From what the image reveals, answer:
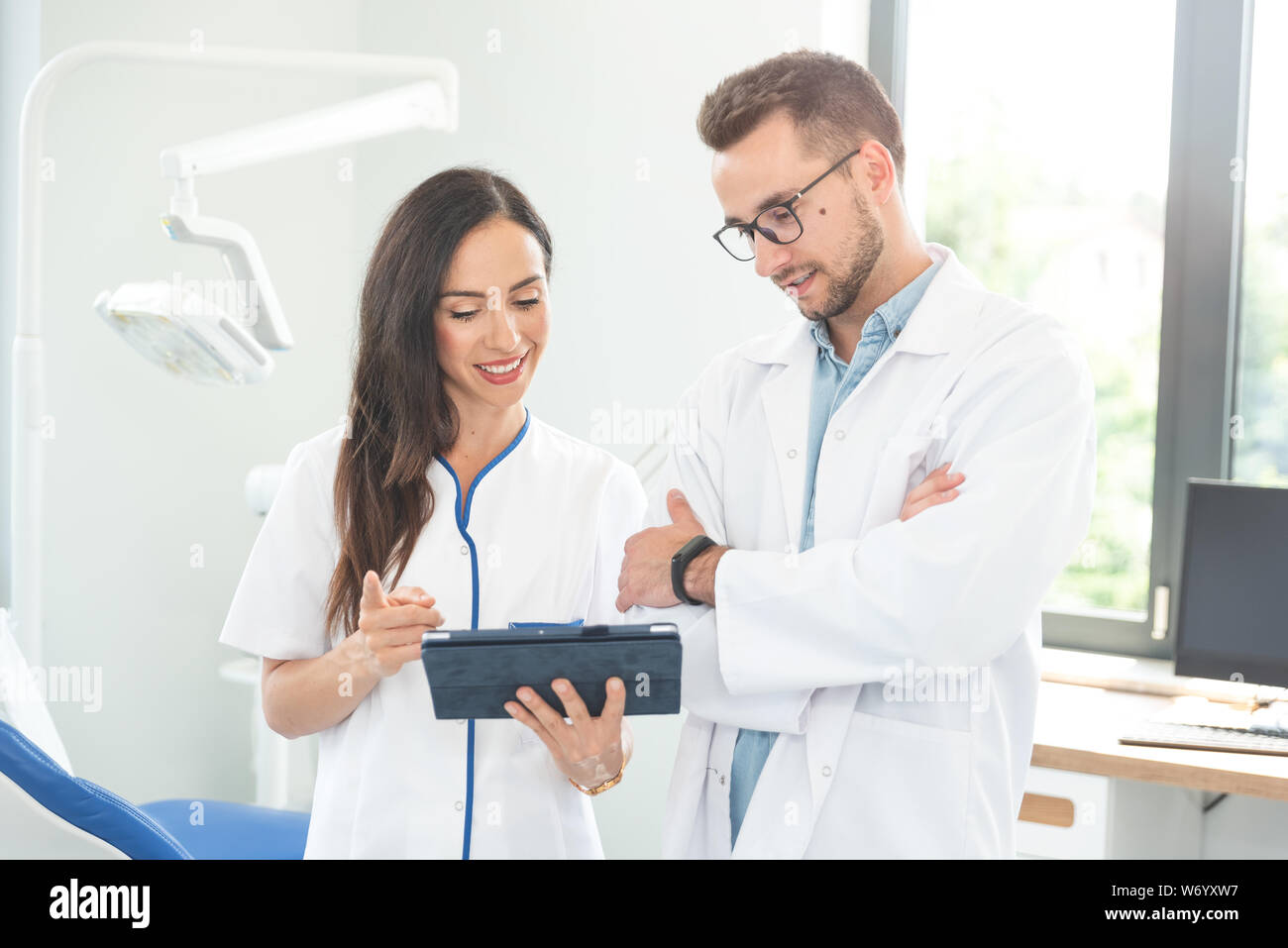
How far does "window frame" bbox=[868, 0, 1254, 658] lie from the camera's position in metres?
2.40

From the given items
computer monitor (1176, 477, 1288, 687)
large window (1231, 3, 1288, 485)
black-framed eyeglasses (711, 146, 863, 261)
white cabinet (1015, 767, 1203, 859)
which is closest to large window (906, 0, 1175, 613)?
large window (1231, 3, 1288, 485)

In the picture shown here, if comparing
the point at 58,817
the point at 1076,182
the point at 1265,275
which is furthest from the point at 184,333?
the point at 1265,275

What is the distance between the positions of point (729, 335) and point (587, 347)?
1.24ft

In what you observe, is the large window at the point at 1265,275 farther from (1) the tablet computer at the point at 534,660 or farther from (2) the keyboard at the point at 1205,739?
(1) the tablet computer at the point at 534,660

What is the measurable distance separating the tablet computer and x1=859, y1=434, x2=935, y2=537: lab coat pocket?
10.7 inches

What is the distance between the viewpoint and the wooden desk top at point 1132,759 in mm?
1756

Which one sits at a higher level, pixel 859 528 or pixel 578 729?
pixel 859 528

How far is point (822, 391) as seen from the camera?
1.39 m

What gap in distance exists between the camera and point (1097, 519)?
103 inches

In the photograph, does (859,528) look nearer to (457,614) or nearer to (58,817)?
(457,614)

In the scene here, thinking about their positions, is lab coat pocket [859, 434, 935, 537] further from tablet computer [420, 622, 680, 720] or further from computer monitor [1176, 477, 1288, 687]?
computer monitor [1176, 477, 1288, 687]

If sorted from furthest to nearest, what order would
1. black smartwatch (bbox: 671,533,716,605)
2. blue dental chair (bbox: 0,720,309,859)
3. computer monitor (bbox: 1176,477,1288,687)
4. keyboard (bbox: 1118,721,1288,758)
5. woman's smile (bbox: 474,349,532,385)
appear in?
computer monitor (bbox: 1176,477,1288,687) < keyboard (bbox: 1118,721,1288,758) < woman's smile (bbox: 474,349,532,385) < black smartwatch (bbox: 671,533,716,605) < blue dental chair (bbox: 0,720,309,859)

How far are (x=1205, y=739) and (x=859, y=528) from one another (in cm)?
101

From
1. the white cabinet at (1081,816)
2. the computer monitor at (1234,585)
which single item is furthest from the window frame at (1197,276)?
the white cabinet at (1081,816)
